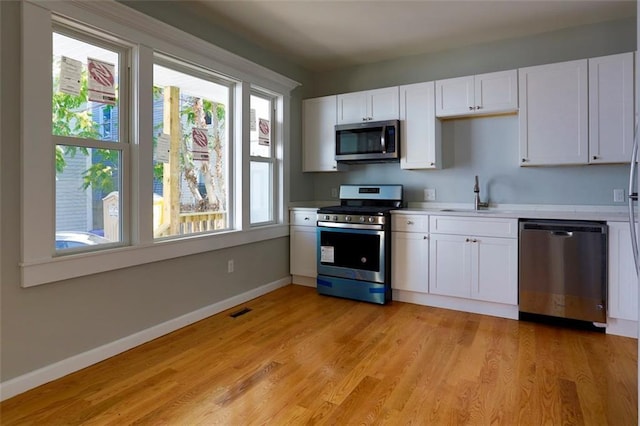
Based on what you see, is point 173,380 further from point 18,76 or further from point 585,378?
point 585,378

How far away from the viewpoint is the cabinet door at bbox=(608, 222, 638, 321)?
2826 mm

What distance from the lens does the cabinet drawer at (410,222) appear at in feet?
11.8

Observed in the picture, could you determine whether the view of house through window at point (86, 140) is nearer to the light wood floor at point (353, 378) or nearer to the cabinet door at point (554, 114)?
the light wood floor at point (353, 378)

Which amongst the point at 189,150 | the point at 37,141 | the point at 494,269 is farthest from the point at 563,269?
the point at 37,141

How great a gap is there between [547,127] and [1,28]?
394 cm

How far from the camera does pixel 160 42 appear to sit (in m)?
2.86

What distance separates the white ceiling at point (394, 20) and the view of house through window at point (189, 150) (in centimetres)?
63

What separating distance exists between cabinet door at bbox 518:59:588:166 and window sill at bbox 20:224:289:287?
277 centimetres

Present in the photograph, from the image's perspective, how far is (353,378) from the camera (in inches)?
89.6

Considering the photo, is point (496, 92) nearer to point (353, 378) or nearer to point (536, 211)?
point (536, 211)

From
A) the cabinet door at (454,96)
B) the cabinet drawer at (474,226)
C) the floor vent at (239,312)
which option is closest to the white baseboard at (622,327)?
the cabinet drawer at (474,226)

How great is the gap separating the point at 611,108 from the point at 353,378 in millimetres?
2983

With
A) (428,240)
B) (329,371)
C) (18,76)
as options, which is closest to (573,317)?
(428,240)

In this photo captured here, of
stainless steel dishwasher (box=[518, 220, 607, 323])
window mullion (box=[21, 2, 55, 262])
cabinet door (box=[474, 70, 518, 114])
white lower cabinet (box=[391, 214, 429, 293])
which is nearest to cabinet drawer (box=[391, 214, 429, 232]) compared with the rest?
white lower cabinet (box=[391, 214, 429, 293])
